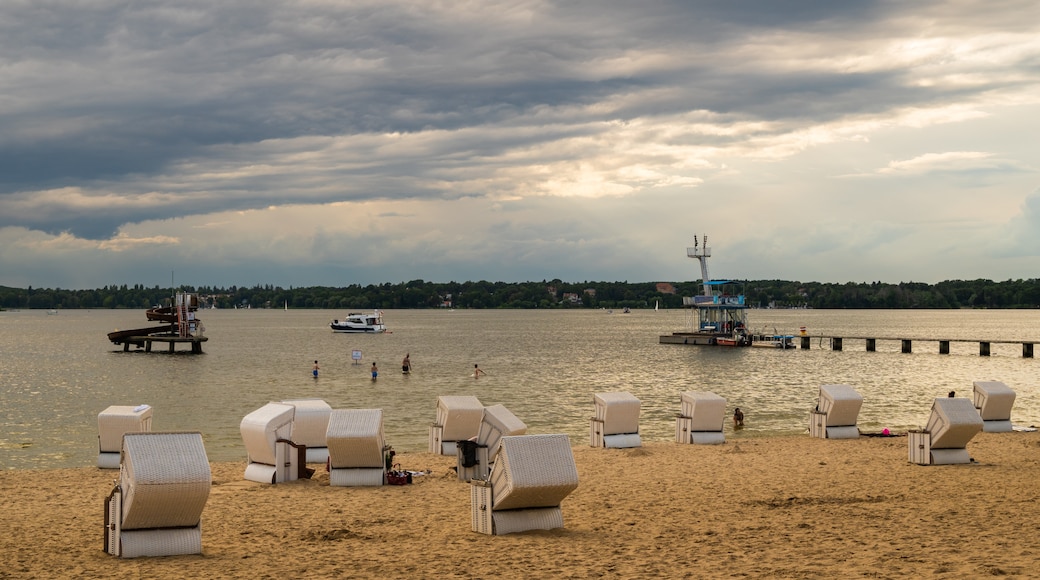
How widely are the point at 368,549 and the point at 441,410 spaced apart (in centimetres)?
1161

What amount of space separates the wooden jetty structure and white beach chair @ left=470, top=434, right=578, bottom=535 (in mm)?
82859

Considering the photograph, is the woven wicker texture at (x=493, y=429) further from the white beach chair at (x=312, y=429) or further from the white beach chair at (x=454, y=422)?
the white beach chair at (x=312, y=429)

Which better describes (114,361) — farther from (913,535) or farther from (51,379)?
(913,535)

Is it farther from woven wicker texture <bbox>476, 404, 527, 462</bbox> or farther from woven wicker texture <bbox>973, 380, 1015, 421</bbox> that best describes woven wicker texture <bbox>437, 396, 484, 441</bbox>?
woven wicker texture <bbox>973, 380, 1015, 421</bbox>

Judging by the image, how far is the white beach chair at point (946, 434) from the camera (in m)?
21.2

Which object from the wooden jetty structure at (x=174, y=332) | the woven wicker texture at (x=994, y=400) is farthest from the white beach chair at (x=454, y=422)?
the wooden jetty structure at (x=174, y=332)

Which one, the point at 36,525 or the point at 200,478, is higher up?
the point at 200,478

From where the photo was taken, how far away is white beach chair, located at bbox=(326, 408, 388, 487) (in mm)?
19141

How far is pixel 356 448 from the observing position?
19.3m

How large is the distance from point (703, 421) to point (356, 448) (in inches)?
459

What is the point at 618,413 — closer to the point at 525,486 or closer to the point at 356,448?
the point at 356,448

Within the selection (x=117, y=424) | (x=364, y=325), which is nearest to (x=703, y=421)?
(x=117, y=424)

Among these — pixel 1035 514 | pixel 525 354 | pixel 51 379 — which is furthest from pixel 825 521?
pixel 525 354

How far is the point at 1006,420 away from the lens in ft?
97.3
